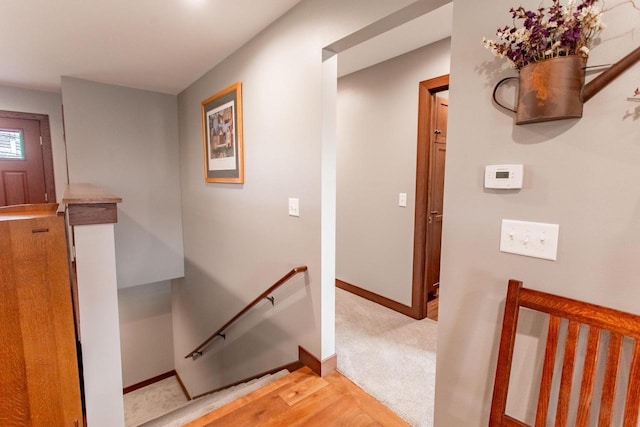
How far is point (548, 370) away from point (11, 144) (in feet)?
18.2

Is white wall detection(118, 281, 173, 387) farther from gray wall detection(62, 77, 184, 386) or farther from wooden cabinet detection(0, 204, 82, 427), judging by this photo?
wooden cabinet detection(0, 204, 82, 427)

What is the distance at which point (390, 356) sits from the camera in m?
2.20

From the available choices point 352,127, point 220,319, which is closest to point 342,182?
point 352,127

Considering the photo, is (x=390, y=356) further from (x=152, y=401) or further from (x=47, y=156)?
(x=47, y=156)

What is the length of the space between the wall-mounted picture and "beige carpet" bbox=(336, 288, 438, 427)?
165cm

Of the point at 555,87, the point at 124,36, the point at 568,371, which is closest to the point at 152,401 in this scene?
the point at 124,36

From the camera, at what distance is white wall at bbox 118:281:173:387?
14.8 feet

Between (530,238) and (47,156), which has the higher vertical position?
(47,156)

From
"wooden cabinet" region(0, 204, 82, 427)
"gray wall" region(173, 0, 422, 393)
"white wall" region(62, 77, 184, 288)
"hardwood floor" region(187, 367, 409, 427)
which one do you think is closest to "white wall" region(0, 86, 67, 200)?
"white wall" region(62, 77, 184, 288)

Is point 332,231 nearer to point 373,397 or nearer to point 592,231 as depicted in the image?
point 373,397

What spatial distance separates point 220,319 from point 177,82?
2802 millimetres

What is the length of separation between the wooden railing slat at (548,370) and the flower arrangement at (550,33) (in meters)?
0.84

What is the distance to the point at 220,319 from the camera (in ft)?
11.2

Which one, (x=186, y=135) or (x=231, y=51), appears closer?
(x=231, y=51)
